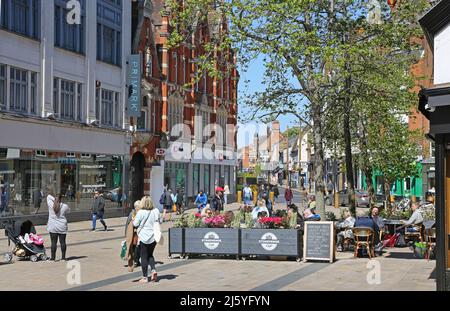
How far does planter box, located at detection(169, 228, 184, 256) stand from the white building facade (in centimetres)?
1309

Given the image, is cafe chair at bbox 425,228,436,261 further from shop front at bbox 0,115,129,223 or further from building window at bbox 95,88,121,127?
building window at bbox 95,88,121,127

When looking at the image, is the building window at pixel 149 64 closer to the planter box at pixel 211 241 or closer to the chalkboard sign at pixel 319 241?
the planter box at pixel 211 241

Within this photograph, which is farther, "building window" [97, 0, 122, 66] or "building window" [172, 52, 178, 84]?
"building window" [172, 52, 178, 84]

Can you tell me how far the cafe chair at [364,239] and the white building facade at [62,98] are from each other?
16410 millimetres

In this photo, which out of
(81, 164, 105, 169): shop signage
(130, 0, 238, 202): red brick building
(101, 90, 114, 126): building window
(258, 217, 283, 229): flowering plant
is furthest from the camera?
(130, 0, 238, 202): red brick building

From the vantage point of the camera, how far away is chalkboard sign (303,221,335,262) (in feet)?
60.0

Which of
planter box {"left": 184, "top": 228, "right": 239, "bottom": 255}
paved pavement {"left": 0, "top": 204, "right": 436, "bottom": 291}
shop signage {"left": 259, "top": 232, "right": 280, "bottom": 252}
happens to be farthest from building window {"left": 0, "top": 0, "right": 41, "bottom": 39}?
shop signage {"left": 259, "top": 232, "right": 280, "bottom": 252}

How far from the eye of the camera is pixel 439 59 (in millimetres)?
13414

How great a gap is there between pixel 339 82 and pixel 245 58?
3382mm

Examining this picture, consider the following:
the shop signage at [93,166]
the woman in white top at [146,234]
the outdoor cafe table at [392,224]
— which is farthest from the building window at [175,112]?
the woman in white top at [146,234]

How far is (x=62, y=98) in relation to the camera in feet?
115

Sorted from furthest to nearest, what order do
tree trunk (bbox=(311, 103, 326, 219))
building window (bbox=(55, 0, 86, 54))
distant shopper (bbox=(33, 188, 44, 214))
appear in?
building window (bbox=(55, 0, 86, 54)) → distant shopper (bbox=(33, 188, 44, 214)) → tree trunk (bbox=(311, 103, 326, 219))

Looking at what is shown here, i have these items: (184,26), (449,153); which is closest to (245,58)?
(184,26)
